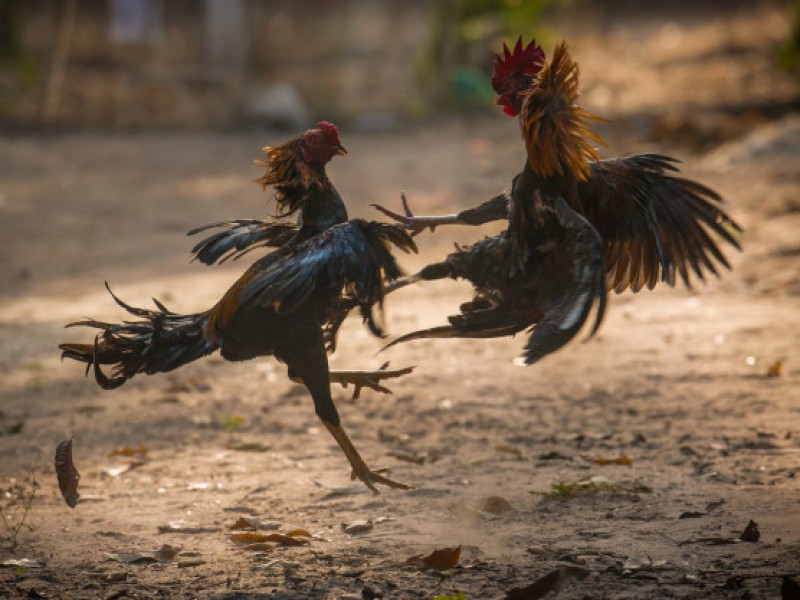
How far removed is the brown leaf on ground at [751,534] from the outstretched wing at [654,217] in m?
1.14

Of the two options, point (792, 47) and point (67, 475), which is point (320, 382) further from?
point (792, 47)

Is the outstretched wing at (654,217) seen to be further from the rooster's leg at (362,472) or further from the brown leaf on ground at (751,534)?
the rooster's leg at (362,472)

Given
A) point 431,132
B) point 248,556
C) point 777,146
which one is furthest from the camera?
point 431,132

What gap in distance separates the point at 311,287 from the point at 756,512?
219 cm

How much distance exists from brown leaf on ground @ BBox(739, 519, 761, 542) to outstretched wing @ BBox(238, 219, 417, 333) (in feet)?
5.93

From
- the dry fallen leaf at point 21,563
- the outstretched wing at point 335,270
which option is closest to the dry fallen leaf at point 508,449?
the outstretched wing at point 335,270

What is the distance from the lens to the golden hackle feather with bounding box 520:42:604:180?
15.3ft

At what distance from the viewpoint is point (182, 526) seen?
5023mm

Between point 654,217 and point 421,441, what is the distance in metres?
2.01

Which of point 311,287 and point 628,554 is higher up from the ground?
point 311,287

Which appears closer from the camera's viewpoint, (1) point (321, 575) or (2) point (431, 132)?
(1) point (321, 575)

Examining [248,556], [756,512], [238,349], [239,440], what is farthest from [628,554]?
[239,440]

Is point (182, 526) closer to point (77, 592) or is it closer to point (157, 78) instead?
point (77, 592)

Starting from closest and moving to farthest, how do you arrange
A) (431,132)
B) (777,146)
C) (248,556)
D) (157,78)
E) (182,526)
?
(248,556)
(182,526)
(777,146)
(431,132)
(157,78)
